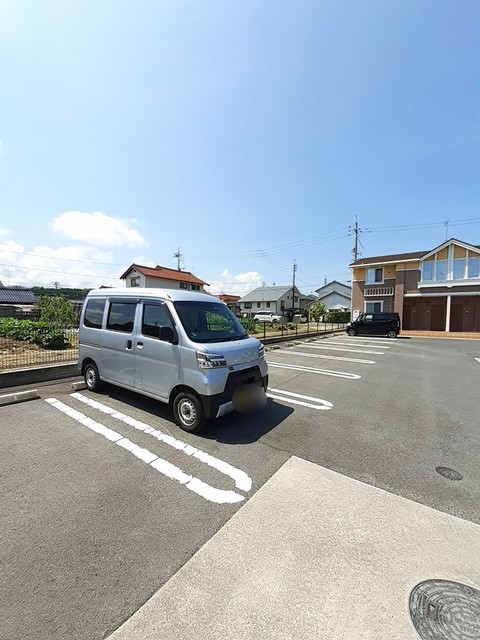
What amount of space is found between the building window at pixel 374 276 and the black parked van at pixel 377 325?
21.2ft

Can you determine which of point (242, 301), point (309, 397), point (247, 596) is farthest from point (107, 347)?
point (242, 301)

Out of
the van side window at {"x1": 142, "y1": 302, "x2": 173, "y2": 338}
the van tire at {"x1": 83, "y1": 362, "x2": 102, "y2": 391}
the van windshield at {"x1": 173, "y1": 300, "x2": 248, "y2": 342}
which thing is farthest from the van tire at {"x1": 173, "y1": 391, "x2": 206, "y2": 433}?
the van tire at {"x1": 83, "y1": 362, "x2": 102, "y2": 391}

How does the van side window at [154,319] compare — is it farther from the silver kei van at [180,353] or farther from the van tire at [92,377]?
the van tire at [92,377]

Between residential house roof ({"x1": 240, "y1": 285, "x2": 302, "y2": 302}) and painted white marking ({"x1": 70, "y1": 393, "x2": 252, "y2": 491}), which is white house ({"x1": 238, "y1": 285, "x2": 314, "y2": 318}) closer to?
residential house roof ({"x1": 240, "y1": 285, "x2": 302, "y2": 302})

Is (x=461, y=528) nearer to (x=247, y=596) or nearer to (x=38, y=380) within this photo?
(x=247, y=596)

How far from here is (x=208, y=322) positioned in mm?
4262

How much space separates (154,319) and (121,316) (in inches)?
32.0

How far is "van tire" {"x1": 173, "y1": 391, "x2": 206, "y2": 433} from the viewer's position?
11.7 ft

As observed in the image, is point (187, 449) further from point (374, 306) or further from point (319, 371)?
point (374, 306)

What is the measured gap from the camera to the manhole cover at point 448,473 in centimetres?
282

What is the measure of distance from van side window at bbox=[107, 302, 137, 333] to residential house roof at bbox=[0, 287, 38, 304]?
113 feet

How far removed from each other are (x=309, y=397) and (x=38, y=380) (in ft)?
17.7

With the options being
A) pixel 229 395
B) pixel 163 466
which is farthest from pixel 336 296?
pixel 163 466

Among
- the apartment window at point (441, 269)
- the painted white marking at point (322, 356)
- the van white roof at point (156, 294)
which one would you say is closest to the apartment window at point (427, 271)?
the apartment window at point (441, 269)
